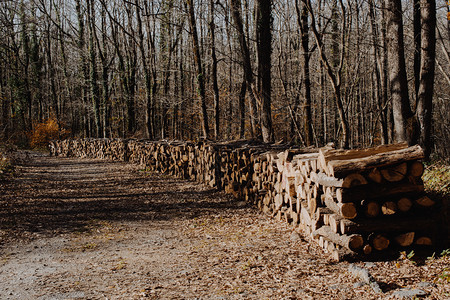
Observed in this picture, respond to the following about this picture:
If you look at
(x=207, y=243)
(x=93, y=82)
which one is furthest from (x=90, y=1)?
(x=207, y=243)

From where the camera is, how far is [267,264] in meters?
4.49

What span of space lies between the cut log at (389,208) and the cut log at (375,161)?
18.7 inches

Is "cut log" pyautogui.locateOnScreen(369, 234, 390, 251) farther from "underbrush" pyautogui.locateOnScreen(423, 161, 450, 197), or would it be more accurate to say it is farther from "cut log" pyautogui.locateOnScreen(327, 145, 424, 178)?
"underbrush" pyautogui.locateOnScreen(423, 161, 450, 197)

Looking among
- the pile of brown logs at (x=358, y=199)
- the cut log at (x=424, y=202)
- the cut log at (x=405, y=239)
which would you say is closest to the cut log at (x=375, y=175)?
the pile of brown logs at (x=358, y=199)

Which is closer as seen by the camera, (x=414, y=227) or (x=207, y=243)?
(x=414, y=227)

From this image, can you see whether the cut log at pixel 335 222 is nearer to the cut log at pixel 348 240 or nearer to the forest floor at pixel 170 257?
the cut log at pixel 348 240

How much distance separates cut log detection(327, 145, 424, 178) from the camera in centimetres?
433

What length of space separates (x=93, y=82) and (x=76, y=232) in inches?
878

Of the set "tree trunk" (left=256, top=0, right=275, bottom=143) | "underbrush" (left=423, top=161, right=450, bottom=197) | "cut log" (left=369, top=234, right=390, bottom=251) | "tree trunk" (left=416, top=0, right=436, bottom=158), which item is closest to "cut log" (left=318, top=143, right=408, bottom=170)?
"cut log" (left=369, top=234, right=390, bottom=251)

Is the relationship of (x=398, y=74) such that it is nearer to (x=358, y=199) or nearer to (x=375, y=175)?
(x=375, y=175)

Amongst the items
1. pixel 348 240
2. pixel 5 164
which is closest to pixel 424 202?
pixel 348 240

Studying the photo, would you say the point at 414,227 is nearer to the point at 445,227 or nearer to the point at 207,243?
the point at 445,227

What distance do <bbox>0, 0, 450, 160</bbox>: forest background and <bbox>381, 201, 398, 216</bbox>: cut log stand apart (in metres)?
4.40

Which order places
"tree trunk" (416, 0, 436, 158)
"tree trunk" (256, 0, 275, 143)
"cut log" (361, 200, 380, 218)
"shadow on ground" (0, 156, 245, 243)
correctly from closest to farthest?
1. "cut log" (361, 200, 380, 218)
2. "shadow on ground" (0, 156, 245, 243)
3. "tree trunk" (416, 0, 436, 158)
4. "tree trunk" (256, 0, 275, 143)
